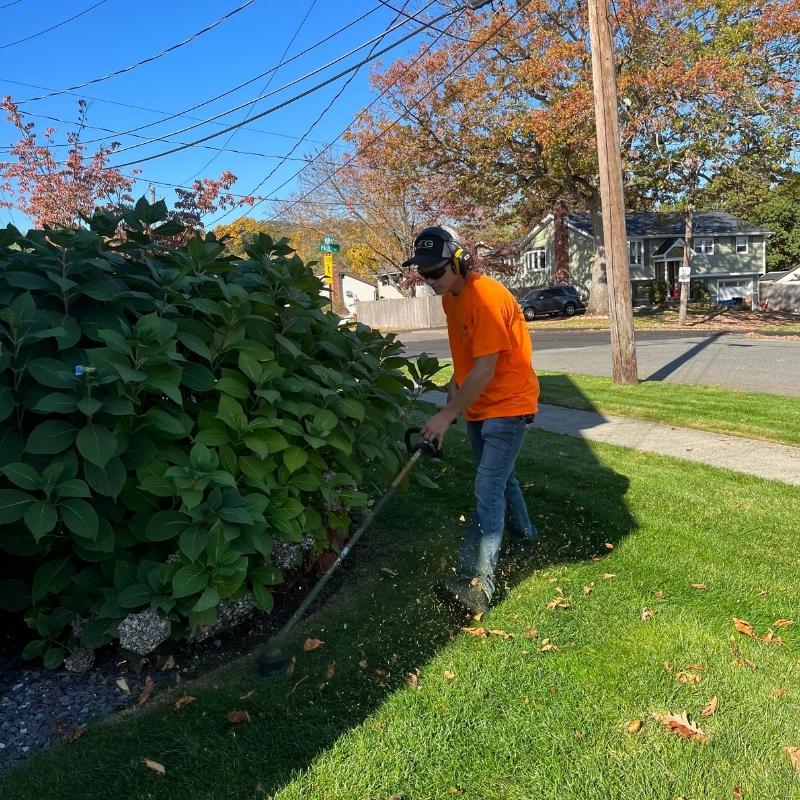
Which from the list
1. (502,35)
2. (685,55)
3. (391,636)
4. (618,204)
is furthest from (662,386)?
(502,35)

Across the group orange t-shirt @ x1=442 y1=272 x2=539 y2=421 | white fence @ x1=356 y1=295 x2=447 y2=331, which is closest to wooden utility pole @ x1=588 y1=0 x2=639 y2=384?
Answer: orange t-shirt @ x1=442 y1=272 x2=539 y2=421

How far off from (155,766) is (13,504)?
1.03 meters

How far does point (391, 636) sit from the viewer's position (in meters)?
3.18

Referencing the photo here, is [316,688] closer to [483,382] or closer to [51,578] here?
[51,578]

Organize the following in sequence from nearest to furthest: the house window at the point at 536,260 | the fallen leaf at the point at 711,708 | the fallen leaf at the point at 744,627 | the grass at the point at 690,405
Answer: the fallen leaf at the point at 711,708, the fallen leaf at the point at 744,627, the grass at the point at 690,405, the house window at the point at 536,260

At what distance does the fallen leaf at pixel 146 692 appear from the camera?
2.75 meters

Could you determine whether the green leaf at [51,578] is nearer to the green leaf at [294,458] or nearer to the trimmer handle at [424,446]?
the green leaf at [294,458]

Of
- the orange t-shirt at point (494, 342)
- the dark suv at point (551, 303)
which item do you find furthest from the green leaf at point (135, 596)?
the dark suv at point (551, 303)

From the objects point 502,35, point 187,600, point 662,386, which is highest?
point 502,35

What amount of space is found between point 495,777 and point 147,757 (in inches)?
47.3

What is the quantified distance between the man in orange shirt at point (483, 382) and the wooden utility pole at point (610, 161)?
694 centimetres

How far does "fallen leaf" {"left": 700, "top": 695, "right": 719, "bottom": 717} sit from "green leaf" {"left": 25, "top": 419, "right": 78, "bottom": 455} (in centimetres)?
252

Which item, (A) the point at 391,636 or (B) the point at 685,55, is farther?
(B) the point at 685,55

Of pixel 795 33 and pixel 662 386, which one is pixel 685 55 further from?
pixel 662 386
